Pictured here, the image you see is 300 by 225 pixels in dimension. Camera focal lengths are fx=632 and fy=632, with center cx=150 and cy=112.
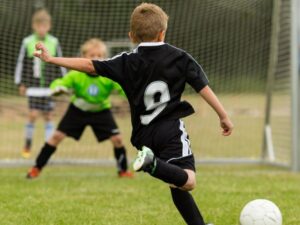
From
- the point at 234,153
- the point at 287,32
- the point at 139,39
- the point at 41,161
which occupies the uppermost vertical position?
the point at 139,39

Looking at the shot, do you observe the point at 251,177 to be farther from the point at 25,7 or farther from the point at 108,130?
the point at 25,7

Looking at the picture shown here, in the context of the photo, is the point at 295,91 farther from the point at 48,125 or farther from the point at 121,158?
the point at 48,125

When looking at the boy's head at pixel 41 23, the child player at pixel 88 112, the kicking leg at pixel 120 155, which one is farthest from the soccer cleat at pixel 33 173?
the boy's head at pixel 41 23

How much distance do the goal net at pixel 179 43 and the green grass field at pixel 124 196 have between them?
1.33 meters

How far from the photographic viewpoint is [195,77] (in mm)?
3574

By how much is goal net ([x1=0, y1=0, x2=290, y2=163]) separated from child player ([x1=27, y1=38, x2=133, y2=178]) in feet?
4.19

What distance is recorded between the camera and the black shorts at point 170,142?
356cm

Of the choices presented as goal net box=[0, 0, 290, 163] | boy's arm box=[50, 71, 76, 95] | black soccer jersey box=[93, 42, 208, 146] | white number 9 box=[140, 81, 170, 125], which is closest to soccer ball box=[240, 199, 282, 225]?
black soccer jersey box=[93, 42, 208, 146]

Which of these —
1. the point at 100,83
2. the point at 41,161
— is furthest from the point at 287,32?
the point at 41,161

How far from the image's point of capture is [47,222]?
13.4 ft

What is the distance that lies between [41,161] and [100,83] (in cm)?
97

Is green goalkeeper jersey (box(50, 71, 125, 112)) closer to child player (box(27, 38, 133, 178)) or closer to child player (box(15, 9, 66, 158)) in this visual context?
child player (box(27, 38, 133, 178))

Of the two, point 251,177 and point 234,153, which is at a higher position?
point 251,177

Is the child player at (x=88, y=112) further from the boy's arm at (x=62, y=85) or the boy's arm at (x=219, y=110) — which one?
the boy's arm at (x=219, y=110)
